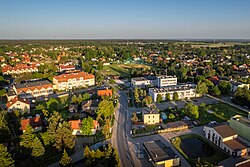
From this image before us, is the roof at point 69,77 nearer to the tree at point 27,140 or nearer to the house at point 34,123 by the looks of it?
the house at point 34,123

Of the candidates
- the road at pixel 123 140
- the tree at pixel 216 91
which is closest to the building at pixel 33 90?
the road at pixel 123 140

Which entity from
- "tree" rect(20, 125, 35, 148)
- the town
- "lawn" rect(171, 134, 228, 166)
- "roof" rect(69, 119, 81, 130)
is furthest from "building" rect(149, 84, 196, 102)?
"tree" rect(20, 125, 35, 148)

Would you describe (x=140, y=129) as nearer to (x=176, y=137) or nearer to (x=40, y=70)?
(x=176, y=137)

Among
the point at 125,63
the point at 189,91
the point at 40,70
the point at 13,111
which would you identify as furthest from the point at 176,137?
the point at 125,63

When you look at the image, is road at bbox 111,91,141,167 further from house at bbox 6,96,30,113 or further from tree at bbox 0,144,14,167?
house at bbox 6,96,30,113

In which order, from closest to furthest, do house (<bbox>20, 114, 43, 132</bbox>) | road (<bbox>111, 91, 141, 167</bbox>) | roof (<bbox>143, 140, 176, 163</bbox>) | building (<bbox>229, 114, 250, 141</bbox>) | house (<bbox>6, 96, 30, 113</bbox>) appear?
1. roof (<bbox>143, 140, 176, 163</bbox>)
2. road (<bbox>111, 91, 141, 167</bbox>)
3. building (<bbox>229, 114, 250, 141</bbox>)
4. house (<bbox>20, 114, 43, 132</bbox>)
5. house (<bbox>6, 96, 30, 113</bbox>)
